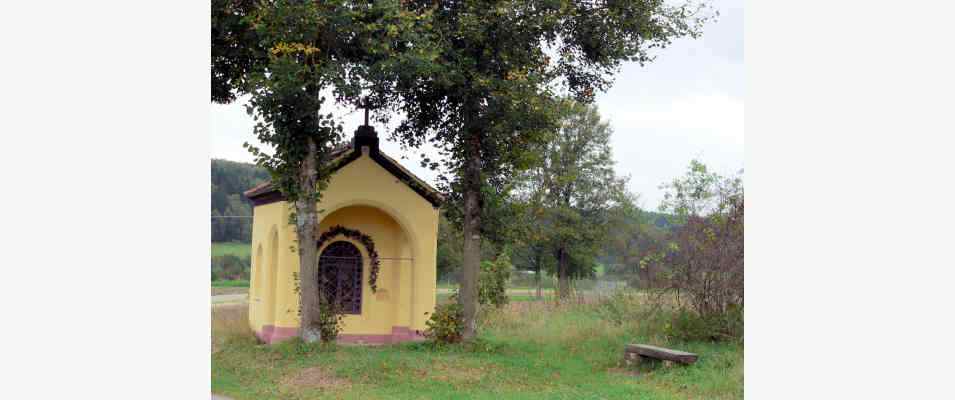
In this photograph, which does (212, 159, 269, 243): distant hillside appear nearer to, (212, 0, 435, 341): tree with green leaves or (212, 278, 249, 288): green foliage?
(212, 278, 249, 288): green foliage

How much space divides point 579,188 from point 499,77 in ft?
70.7

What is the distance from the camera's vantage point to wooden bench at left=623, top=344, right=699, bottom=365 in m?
14.7

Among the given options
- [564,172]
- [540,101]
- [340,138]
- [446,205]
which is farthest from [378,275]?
[564,172]

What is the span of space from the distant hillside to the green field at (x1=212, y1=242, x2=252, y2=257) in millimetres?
467

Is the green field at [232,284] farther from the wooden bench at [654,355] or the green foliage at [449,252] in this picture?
the wooden bench at [654,355]

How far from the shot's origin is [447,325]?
58.5 ft

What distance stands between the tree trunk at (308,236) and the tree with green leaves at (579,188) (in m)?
20.2

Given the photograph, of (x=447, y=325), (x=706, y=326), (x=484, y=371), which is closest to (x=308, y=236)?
(x=447, y=325)

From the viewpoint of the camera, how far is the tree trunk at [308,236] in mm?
17000

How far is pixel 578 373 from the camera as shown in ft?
51.5

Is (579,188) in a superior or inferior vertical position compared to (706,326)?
superior

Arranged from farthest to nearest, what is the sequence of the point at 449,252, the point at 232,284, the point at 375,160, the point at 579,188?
the point at 232,284
the point at 449,252
the point at 579,188
the point at 375,160

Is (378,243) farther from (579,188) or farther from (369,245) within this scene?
(579,188)

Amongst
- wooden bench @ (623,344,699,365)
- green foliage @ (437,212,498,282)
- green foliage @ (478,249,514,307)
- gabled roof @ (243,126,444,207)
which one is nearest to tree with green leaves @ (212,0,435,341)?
gabled roof @ (243,126,444,207)
